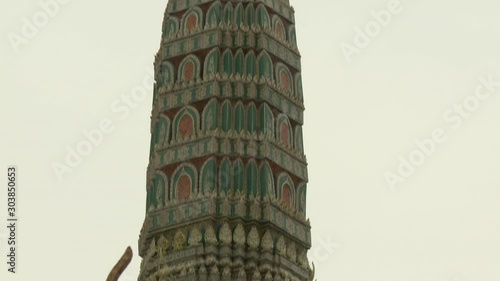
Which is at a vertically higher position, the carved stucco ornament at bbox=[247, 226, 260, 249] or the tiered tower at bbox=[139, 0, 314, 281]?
the tiered tower at bbox=[139, 0, 314, 281]

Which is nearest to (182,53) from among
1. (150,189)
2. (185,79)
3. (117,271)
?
(185,79)

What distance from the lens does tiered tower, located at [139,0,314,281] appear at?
42.6 meters

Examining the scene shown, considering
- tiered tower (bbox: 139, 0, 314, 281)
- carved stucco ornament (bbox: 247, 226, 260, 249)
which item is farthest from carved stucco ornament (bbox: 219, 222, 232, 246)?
carved stucco ornament (bbox: 247, 226, 260, 249)

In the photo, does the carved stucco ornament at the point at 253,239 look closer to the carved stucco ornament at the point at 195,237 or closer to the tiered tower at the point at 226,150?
the tiered tower at the point at 226,150

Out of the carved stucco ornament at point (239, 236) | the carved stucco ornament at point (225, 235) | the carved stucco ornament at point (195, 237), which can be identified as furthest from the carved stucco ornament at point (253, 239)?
the carved stucco ornament at point (195, 237)

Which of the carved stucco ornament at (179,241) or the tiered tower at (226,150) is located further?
the carved stucco ornament at (179,241)

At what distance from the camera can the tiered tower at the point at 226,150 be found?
42.6 metres

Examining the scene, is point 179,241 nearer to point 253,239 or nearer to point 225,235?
point 225,235

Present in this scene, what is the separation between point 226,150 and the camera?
144ft

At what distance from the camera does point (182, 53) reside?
4666 centimetres

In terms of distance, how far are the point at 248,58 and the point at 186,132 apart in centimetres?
302

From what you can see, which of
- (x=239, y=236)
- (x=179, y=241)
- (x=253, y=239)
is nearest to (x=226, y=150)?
(x=239, y=236)

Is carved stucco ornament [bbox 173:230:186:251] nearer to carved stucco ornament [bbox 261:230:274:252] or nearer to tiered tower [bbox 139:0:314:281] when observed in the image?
tiered tower [bbox 139:0:314:281]

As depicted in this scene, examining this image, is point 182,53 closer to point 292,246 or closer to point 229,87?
point 229,87
